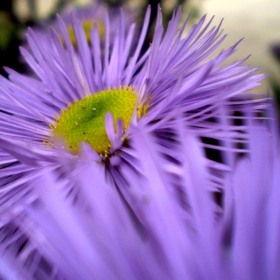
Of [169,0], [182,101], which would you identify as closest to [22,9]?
[169,0]

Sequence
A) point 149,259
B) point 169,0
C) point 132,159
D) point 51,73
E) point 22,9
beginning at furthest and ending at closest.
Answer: point 22,9 → point 169,0 → point 51,73 → point 132,159 → point 149,259

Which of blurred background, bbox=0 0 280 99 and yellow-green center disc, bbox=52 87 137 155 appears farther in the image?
blurred background, bbox=0 0 280 99

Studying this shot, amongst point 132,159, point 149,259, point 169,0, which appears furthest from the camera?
point 169,0

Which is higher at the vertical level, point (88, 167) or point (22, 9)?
point (22, 9)

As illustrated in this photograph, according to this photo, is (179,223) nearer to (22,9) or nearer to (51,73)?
(51,73)

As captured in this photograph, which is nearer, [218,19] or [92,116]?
[92,116]

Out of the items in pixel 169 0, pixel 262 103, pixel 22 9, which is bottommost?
pixel 262 103

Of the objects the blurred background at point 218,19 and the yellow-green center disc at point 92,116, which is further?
the blurred background at point 218,19

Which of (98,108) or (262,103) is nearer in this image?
(262,103)
